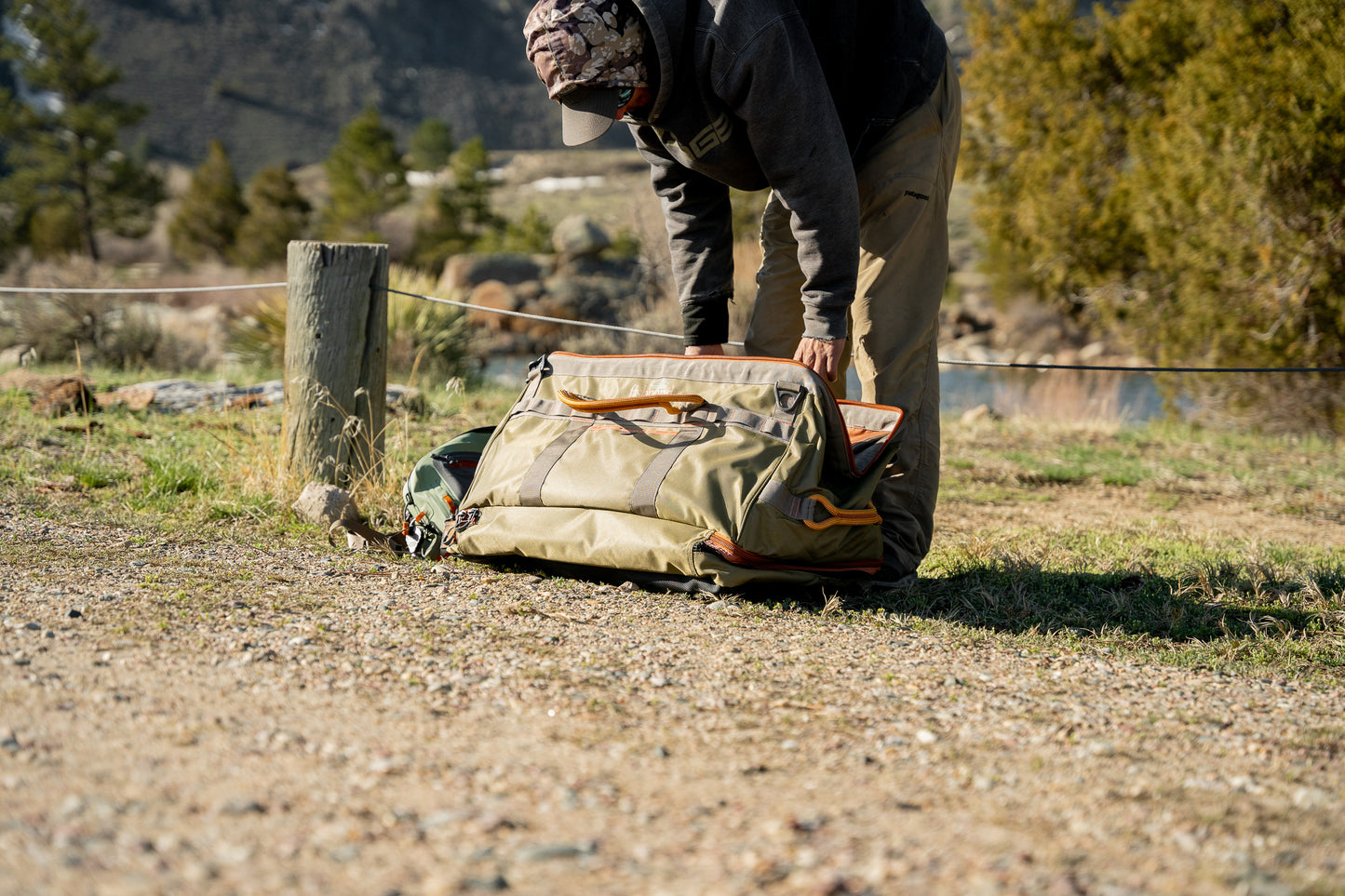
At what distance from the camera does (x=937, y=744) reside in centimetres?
184

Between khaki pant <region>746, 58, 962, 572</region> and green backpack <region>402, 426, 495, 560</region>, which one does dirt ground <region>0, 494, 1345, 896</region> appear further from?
khaki pant <region>746, 58, 962, 572</region>

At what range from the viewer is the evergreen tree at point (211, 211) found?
123ft

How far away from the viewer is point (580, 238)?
3156 centimetres

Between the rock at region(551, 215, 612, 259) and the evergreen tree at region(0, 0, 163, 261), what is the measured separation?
43.5 feet

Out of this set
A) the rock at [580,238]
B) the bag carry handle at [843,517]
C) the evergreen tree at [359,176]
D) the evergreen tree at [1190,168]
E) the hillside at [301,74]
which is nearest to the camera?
the bag carry handle at [843,517]

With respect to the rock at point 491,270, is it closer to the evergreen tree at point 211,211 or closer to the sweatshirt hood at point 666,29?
the evergreen tree at point 211,211

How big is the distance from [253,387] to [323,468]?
139 inches

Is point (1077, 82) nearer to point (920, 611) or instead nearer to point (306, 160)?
point (920, 611)

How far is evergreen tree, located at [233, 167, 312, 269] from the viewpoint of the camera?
34.9 meters

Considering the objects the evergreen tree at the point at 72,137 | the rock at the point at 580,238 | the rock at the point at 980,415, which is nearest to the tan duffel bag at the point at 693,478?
the rock at the point at 980,415

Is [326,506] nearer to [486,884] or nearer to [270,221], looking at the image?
[486,884]

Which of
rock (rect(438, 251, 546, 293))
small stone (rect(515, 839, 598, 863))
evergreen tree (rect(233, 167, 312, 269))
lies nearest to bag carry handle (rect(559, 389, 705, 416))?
small stone (rect(515, 839, 598, 863))

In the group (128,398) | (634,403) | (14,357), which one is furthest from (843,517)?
(14,357)

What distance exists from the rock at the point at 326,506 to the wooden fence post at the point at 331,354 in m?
0.22
